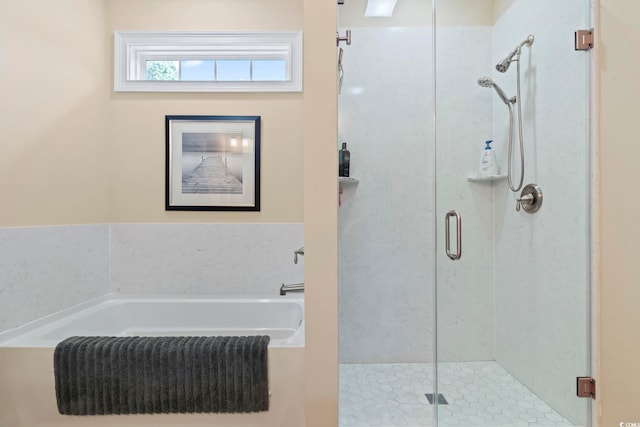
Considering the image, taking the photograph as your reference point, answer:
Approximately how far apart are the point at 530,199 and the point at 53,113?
2.90m

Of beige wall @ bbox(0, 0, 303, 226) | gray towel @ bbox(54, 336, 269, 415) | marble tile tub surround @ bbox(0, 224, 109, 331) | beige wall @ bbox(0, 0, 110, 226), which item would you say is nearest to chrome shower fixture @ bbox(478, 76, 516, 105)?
beige wall @ bbox(0, 0, 303, 226)

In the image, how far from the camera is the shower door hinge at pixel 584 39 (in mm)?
1658

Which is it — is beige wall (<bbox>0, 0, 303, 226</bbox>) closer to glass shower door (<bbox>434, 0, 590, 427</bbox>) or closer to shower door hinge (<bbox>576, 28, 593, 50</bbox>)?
glass shower door (<bbox>434, 0, 590, 427</bbox>)

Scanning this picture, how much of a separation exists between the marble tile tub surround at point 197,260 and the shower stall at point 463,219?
0.59 metres

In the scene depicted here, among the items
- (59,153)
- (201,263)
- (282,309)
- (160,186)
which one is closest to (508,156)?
(282,309)

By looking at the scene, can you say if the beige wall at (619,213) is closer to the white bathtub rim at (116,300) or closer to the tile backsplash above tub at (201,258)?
the white bathtub rim at (116,300)

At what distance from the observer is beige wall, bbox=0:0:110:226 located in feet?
5.98

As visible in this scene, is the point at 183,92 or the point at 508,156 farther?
the point at 183,92

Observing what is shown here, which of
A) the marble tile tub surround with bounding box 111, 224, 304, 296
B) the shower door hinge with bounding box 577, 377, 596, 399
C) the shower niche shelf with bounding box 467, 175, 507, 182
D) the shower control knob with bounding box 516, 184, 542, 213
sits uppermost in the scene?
the shower niche shelf with bounding box 467, 175, 507, 182

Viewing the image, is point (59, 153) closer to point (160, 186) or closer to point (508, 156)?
point (160, 186)

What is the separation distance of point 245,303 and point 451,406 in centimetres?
145

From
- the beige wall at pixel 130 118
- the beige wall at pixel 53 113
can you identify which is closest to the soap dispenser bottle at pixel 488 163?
the beige wall at pixel 130 118

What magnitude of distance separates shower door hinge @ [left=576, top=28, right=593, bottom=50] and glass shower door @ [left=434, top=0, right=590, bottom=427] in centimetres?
4

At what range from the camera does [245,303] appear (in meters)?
2.45
